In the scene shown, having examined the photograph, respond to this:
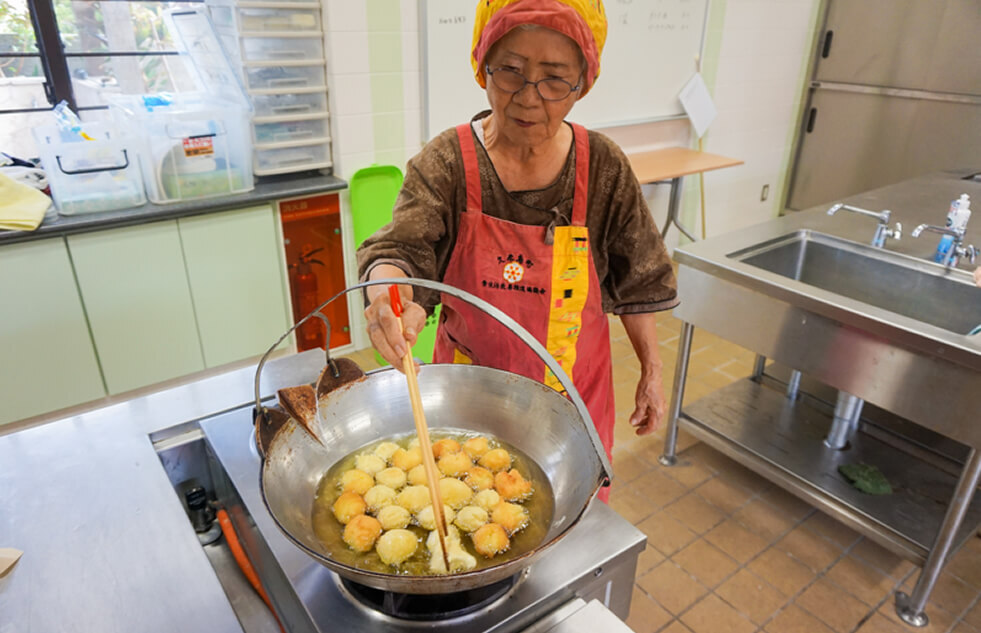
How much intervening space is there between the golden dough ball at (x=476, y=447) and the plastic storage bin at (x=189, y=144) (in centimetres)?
206

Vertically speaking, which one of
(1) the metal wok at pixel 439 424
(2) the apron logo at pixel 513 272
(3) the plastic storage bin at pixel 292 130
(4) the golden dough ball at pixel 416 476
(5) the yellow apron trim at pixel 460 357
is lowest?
(5) the yellow apron trim at pixel 460 357

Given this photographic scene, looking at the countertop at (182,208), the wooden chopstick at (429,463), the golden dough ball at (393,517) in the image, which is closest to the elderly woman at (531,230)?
the wooden chopstick at (429,463)

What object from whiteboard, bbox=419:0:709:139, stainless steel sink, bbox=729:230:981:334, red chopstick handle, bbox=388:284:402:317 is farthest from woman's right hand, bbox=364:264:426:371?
whiteboard, bbox=419:0:709:139

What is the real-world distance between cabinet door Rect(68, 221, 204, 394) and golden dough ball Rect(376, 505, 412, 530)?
2048 mm

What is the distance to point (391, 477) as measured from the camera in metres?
0.97

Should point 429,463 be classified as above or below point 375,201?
above

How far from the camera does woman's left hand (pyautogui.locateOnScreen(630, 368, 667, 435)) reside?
4.51 feet

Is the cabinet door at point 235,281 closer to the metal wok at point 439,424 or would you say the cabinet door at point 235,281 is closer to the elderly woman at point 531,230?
the elderly woman at point 531,230

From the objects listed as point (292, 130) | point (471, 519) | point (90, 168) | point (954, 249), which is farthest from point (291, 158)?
point (954, 249)

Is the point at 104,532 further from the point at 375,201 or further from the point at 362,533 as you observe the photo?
the point at 375,201

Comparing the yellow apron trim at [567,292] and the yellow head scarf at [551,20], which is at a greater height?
the yellow head scarf at [551,20]

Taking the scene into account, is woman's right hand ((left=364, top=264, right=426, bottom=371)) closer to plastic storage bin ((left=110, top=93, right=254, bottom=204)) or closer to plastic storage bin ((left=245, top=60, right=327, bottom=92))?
plastic storage bin ((left=110, top=93, right=254, bottom=204))

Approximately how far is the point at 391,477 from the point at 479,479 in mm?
134

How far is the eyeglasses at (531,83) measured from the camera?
3.57 ft
